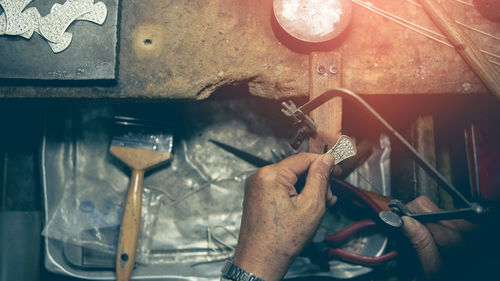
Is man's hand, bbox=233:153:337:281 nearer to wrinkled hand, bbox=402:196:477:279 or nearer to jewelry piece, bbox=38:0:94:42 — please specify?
wrinkled hand, bbox=402:196:477:279

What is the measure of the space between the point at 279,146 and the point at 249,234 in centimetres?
57

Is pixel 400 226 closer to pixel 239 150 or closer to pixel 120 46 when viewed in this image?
pixel 239 150

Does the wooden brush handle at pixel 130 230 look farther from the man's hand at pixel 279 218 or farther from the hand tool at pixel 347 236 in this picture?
the hand tool at pixel 347 236

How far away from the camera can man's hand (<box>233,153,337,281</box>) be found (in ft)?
3.36

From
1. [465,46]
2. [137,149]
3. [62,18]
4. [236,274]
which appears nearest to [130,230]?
[137,149]

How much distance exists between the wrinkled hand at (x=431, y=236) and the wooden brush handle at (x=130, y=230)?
98cm

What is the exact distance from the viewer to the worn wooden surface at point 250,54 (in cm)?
117

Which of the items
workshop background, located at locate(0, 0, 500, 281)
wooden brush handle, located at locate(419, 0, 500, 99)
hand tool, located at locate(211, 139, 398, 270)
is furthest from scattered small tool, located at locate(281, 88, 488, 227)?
wooden brush handle, located at locate(419, 0, 500, 99)

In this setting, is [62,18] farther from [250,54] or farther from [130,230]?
[130,230]

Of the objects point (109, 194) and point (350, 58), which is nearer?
point (350, 58)

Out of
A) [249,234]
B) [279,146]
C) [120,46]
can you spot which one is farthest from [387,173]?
[120,46]

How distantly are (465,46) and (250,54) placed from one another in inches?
28.2

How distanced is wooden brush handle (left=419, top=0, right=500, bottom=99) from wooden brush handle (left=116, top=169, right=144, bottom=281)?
1.24m

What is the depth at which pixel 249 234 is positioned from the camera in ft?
3.45
